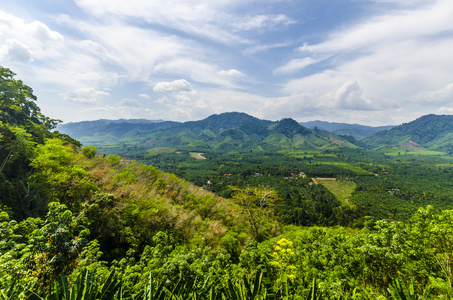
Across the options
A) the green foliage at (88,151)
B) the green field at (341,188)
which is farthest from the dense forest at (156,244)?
the green field at (341,188)

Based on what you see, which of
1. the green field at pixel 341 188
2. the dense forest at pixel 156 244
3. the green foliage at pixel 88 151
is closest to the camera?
the dense forest at pixel 156 244

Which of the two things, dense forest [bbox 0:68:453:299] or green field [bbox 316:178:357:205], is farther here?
green field [bbox 316:178:357:205]

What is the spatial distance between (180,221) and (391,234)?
18760 millimetres

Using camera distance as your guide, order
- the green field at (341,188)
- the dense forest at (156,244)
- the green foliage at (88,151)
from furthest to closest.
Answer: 1. the green field at (341,188)
2. the green foliage at (88,151)
3. the dense forest at (156,244)

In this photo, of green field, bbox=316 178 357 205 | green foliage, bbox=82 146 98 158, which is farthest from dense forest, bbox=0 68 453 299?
green field, bbox=316 178 357 205

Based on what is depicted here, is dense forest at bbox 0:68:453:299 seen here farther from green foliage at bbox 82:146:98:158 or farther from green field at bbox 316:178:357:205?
green field at bbox 316:178:357:205

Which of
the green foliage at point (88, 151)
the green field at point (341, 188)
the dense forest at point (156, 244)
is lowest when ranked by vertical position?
the green field at point (341, 188)

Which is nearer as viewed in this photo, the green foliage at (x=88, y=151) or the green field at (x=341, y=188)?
the green foliage at (x=88, y=151)

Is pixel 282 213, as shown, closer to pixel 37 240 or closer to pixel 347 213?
pixel 347 213

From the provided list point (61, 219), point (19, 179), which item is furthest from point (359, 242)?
point (19, 179)

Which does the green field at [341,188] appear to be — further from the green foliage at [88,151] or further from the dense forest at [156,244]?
the green foliage at [88,151]

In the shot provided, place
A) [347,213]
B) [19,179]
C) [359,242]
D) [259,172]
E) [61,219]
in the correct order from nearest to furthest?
[61,219] < [359,242] < [19,179] < [347,213] < [259,172]

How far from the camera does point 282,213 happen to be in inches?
2435

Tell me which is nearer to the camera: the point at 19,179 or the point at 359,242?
the point at 359,242
